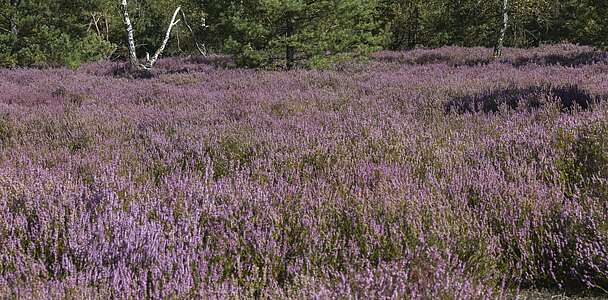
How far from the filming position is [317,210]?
287 cm

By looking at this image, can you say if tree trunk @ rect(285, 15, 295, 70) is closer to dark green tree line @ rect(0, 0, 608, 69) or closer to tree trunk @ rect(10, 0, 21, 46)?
dark green tree line @ rect(0, 0, 608, 69)

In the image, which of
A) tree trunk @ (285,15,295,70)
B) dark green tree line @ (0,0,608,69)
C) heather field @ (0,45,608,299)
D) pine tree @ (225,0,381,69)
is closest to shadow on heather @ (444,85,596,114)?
heather field @ (0,45,608,299)

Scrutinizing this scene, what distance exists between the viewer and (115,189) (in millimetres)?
3260

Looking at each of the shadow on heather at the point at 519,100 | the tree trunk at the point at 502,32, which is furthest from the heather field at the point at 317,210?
the tree trunk at the point at 502,32

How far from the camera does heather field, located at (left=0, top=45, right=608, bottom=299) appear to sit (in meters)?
2.21

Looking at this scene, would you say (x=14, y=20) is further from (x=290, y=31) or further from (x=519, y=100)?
(x=519, y=100)

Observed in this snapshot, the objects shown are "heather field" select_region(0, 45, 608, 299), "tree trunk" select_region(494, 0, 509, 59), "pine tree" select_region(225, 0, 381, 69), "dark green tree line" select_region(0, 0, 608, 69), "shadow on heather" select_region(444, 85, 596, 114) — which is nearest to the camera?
"heather field" select_region(0, 45, 608, 299)

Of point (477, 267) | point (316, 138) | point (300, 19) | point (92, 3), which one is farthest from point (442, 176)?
point (92, 3)

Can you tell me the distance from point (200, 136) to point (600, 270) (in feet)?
11.9

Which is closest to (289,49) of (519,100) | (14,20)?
(519,100)

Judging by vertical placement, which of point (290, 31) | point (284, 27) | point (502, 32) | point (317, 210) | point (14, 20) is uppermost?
point (14, 20)

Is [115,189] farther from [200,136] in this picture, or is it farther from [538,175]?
[538,175]

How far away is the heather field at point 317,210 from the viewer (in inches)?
87.0

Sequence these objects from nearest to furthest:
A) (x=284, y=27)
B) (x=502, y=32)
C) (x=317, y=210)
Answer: (x=317, y=210)
(x=284, y=27)
(x=502, y=32)
